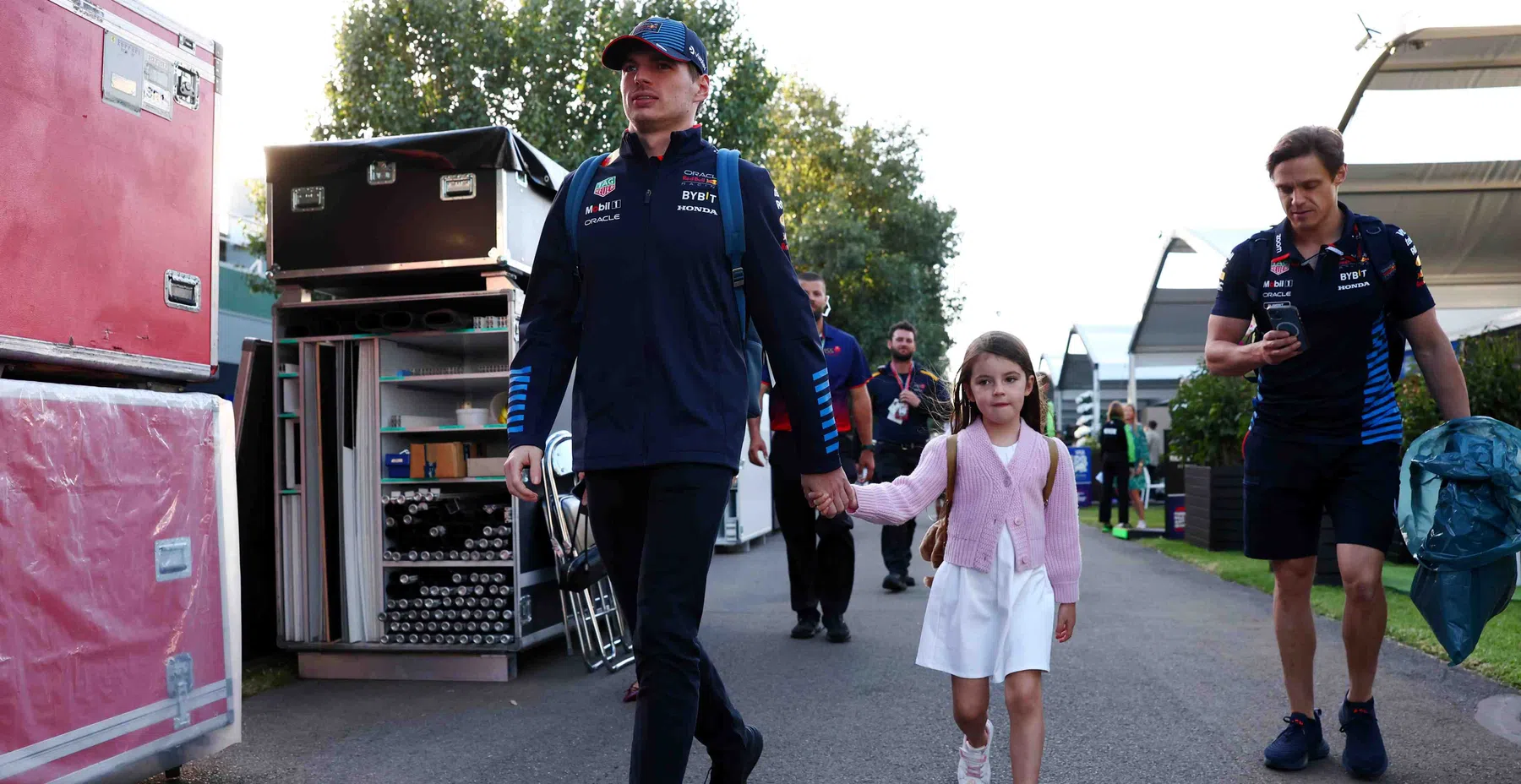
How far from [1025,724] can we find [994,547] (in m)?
0.51

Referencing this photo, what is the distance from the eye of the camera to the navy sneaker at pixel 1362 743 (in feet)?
12.7

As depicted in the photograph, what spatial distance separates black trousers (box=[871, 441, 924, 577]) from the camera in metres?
9.20

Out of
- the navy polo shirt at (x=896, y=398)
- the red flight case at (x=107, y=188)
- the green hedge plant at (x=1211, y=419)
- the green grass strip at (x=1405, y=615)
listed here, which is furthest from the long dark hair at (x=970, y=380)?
the green hedge plant at (x=1211, y=419)

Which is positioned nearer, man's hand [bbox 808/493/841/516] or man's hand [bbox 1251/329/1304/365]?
man's hand [bbox 808/493/841/516]

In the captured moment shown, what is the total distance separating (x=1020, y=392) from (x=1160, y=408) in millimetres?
26631

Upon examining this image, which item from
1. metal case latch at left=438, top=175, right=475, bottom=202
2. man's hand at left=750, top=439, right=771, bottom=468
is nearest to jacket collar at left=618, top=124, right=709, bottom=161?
metal case latch at left=438, top=175, right=475, bottom=202

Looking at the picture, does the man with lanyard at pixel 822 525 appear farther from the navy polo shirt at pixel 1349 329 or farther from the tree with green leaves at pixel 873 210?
the tree with green leaves at pixel 873 210

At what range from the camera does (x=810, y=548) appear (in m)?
7.14

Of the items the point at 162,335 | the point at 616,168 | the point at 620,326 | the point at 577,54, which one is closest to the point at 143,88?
the point at 162,335

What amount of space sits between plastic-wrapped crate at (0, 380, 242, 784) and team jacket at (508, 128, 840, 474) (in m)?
1.42

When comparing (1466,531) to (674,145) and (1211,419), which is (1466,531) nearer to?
(674,145)

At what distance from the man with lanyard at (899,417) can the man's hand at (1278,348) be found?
5.07 meters

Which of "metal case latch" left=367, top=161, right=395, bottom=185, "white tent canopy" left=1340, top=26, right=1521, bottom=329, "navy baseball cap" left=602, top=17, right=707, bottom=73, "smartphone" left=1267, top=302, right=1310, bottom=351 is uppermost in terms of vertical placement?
"white tent canopy" left=1340, top=26, right=1521, bottom=329

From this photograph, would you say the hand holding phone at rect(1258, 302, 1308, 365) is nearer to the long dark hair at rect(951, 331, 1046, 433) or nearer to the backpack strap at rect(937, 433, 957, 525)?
the long dark hair at rect(951, 331, 1046, 433)
